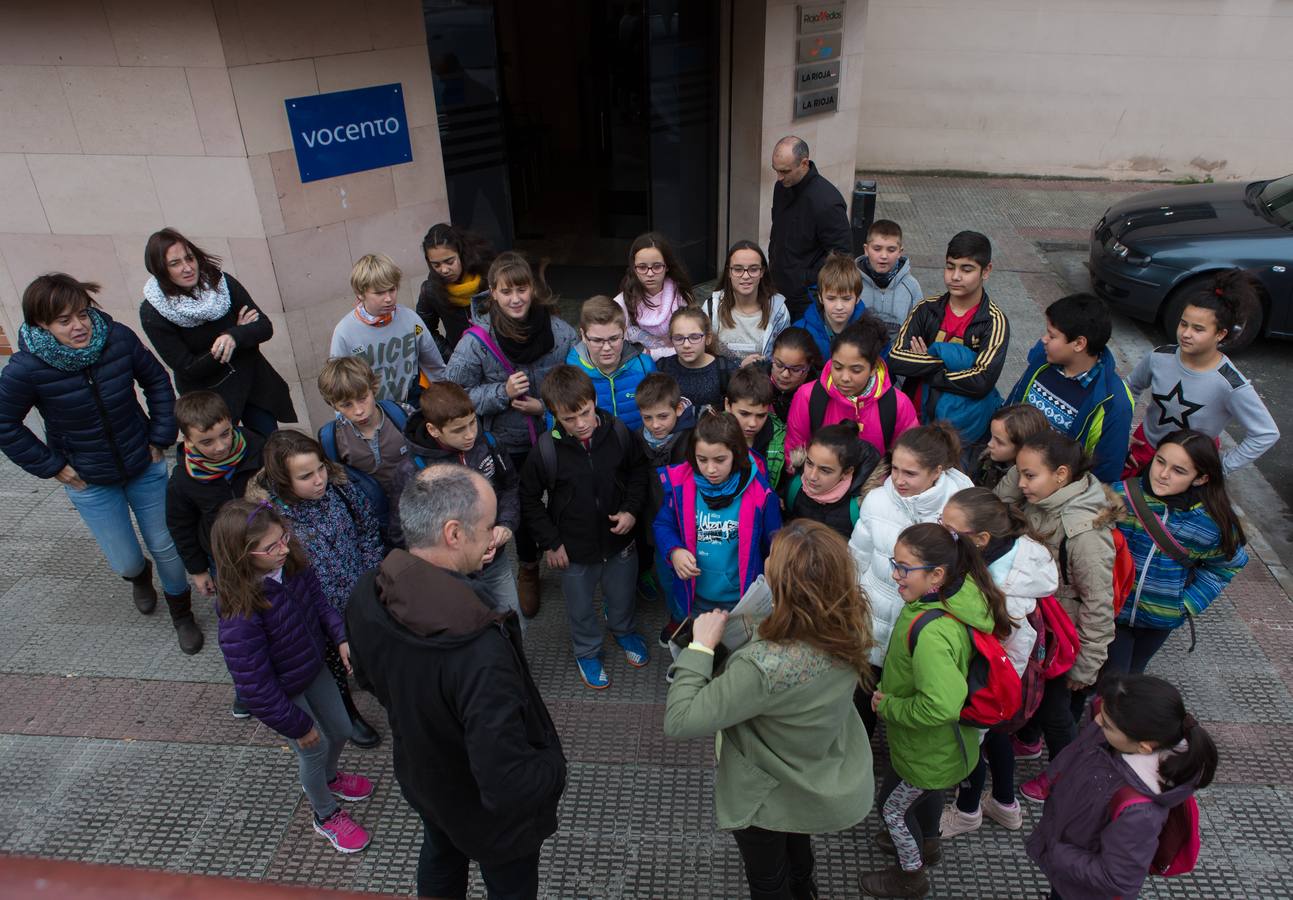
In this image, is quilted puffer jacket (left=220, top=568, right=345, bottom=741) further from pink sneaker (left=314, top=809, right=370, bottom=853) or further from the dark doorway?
the dark doorway

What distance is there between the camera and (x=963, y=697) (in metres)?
2.82

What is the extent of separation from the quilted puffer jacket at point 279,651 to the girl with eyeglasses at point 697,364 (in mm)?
1997

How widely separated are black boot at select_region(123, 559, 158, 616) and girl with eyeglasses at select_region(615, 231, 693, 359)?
9.75ft

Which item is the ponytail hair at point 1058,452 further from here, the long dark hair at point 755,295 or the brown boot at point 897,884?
the long dark hair at point 755,295

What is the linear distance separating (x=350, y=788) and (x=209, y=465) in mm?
1513

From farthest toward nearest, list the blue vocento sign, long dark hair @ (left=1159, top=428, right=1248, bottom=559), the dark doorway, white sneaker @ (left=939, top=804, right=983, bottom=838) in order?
the dark doorway, the blue vocento sign, white sneaker @ (left=939, top=804, right=983, bottom=838), long dark hair @ (left=1159, top=428, right=1248, bottom=559)

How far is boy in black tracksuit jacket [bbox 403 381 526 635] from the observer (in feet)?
12.6

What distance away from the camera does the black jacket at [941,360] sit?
14.4 ft

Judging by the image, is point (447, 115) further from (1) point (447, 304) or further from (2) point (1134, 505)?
(2) point (1134, 505)

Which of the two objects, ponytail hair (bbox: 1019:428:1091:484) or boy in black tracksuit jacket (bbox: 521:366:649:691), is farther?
boy in black tracksuit jacket (bbox: 521:366:649:691)

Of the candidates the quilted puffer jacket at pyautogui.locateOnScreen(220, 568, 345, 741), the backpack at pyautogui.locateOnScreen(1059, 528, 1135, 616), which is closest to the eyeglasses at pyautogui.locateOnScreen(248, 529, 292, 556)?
the quilted puffer jacket at pyautogui.locateOnScreen(220, 568, 345, 741)

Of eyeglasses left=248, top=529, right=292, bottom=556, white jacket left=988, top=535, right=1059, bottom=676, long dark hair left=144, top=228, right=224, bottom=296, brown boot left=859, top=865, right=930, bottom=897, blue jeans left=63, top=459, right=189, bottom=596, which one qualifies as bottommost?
brown boot left=859, top=865, right=930, bottom=897

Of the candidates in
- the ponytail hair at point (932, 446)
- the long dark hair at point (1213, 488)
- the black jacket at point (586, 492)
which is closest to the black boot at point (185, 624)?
the black jacket at point (586, 492)

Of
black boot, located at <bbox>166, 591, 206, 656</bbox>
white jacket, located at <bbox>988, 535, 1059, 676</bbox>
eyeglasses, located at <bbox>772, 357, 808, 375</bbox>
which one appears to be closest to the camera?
white jacket, located at <bbox>988, 535, 1059, 676</bbox>
